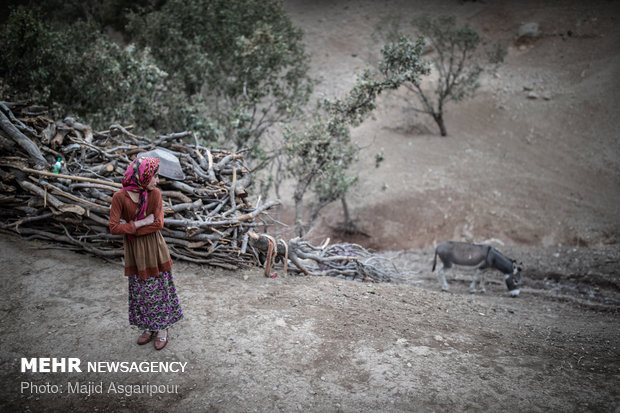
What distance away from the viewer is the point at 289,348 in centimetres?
369

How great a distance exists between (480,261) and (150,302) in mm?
6820

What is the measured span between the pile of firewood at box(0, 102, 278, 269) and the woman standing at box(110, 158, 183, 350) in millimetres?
1453

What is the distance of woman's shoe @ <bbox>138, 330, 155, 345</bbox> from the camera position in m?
3.48

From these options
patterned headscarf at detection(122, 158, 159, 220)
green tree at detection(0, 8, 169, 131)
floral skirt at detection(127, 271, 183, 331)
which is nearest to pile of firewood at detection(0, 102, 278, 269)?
floral skirt at detection(127, 271, 183, 331)

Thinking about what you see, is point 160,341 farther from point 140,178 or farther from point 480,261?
point 480,261

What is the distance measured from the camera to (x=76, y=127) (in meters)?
5.81

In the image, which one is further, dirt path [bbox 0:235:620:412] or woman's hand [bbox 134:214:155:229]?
woman's hand [bbox 134:214:155:229]

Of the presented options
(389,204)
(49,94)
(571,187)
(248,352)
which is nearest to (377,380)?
(248,352)

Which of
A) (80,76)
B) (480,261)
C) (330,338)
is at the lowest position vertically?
(330,338)

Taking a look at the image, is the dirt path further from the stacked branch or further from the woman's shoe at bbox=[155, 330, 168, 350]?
the stacked branch

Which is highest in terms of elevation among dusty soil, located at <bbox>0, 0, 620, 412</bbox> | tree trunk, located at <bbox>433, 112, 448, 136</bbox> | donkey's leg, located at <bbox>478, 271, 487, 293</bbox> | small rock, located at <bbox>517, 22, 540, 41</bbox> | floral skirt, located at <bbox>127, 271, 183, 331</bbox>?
small rock, located at <bbox>517, 22, 540, 41</bbox>

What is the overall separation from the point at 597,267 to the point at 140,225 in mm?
9519

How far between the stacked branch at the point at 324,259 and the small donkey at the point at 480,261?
1.53m

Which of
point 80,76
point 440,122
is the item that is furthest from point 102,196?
point 440,122
